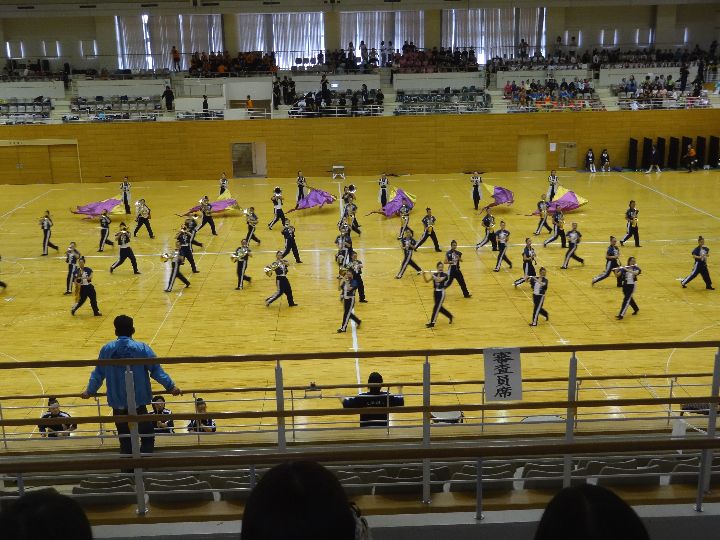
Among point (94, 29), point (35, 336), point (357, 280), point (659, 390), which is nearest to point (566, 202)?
point (357, 280)

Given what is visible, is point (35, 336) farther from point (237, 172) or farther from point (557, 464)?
point (237, 172)

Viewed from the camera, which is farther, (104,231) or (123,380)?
(104,231)

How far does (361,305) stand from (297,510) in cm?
1358

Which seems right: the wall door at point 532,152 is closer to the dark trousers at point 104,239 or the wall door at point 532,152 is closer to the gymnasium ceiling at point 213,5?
the gymnasium ceiling at point 213,5

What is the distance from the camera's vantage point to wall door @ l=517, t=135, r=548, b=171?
109ft

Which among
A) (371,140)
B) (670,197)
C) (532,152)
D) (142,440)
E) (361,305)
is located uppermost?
(371,140)

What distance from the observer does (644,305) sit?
15.0 metres

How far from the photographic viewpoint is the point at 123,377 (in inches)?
256

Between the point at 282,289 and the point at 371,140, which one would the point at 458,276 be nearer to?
the point at 282,289

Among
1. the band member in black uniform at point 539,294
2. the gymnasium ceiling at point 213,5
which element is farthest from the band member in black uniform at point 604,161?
the band member in black uniform at point 539,294

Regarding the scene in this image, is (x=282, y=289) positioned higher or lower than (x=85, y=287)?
lower

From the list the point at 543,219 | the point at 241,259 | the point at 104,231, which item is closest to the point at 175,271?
the point at 241,259

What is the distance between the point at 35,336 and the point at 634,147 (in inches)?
1037

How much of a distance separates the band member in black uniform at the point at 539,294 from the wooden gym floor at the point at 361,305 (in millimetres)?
209
